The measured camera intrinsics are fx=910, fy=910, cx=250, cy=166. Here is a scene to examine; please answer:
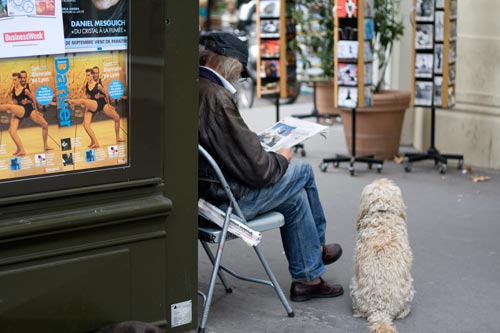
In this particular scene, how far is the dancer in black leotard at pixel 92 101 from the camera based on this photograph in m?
4.17

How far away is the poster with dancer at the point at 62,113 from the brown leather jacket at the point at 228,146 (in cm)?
65

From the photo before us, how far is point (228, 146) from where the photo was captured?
4.88 meters

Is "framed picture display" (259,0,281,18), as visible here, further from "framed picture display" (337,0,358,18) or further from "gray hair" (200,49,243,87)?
"gray hair" (200,49,243,87)

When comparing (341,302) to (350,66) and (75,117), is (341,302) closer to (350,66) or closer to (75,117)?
(75,117)

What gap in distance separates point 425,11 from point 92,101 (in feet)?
16.9

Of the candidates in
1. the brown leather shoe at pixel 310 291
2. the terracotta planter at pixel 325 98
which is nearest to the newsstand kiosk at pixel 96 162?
the brown leather shoe at pixel 310 291

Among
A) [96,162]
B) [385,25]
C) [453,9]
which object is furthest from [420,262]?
[385,25]

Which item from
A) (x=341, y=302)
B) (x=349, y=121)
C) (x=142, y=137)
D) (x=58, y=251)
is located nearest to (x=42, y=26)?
(x=142, y=137)

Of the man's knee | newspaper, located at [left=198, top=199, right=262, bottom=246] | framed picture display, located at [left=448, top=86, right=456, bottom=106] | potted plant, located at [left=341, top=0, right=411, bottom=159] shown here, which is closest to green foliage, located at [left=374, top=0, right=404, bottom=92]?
potted plant, located at [left=341, top=0, right=411, bottom=159]

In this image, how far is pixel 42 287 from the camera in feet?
13.6

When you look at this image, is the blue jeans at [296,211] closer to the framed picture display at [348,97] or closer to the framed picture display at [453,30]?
the framed picture display at [348,97]

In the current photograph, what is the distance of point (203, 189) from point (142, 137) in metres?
0.70

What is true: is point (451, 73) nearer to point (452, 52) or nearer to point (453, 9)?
point (452, 52)

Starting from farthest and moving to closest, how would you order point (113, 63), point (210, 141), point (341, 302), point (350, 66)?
point (350, 66)
point (341, 302)
point (210, 141)
point (113, 63)
